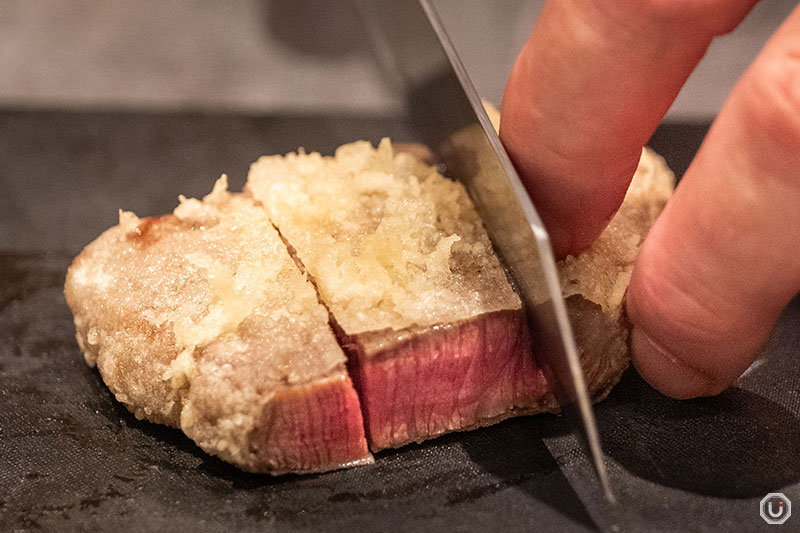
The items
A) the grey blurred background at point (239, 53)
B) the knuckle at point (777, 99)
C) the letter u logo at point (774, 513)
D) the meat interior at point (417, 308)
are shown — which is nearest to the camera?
the knuckle at point (777, 99)

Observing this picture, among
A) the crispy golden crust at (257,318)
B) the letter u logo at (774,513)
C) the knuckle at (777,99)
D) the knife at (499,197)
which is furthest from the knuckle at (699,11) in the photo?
the letter u logo at (774,513)

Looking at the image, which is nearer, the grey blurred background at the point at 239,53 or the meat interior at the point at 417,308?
the meat interior at the point at 417,308

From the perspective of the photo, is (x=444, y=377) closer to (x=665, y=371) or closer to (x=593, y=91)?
(x=665, y=371)

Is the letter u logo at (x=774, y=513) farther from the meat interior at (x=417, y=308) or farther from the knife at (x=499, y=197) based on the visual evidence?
the meat interior at (x=417, y=308)

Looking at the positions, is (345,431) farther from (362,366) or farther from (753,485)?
(753,485)

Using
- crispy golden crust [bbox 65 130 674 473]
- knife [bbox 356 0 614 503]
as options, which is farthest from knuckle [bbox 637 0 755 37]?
crispy golden crust [bbox 65 130 674 473]

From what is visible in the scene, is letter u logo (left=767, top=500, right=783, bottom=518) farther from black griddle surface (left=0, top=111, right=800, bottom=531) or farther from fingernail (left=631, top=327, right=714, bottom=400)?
fingernail (left=631, top=327, right=714, bottom=400)
